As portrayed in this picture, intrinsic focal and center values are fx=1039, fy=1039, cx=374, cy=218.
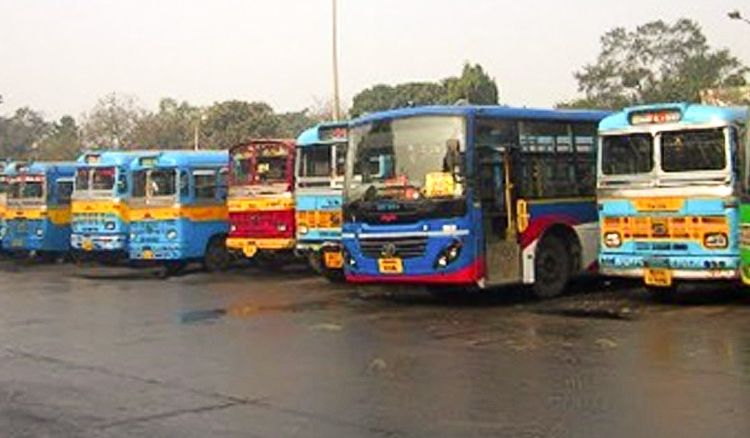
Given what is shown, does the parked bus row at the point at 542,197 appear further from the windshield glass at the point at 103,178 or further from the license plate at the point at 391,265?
the windshield glass at the point at 103,178

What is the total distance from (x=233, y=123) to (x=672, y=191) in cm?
4742

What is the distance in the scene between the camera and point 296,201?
18781 mm

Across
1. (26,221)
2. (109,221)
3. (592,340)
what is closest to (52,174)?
(26,221)

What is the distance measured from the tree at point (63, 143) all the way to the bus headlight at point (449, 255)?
49.0 metres

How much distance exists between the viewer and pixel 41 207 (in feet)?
83.8

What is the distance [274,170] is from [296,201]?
142 cm

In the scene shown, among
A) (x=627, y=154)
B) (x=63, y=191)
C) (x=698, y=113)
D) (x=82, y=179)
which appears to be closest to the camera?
(x=698, y=113)

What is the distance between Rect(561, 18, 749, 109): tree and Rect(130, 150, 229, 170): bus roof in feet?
172

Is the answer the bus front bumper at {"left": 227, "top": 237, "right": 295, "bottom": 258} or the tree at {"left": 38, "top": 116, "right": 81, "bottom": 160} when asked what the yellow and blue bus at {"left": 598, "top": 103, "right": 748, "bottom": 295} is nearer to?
the bus front bumper at {"left": 227, "top": 237, "right": 295, "bottom": 258}

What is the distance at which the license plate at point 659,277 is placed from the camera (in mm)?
13438

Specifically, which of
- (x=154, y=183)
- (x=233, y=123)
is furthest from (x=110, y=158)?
(x=233, y=123)

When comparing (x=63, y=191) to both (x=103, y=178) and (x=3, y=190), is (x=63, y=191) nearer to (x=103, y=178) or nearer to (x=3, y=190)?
(x=3, y=190)

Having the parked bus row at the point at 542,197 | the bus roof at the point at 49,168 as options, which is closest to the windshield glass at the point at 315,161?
the parked bus row at the point at 542,197

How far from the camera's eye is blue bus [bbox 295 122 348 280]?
18.0 m
